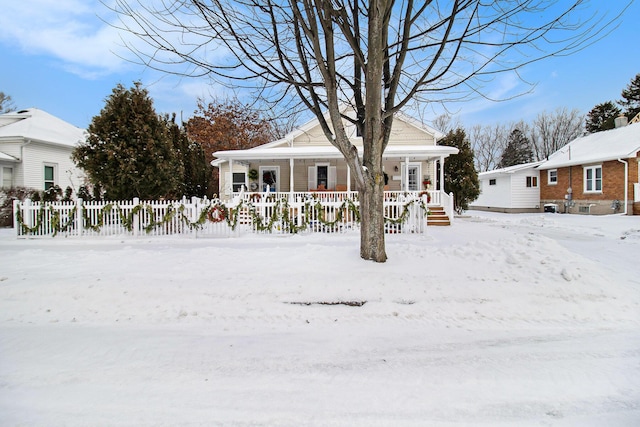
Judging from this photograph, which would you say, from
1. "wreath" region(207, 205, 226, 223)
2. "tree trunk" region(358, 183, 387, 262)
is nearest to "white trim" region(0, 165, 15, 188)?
"wreath" region(207, 205, 226, 223)

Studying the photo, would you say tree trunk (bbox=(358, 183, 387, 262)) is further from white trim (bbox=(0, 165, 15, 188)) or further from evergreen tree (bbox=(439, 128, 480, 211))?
white trim (bbox=(0, 165, 15, 188))

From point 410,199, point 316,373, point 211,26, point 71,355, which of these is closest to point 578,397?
point 316,373

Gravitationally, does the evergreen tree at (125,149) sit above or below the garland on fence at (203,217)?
above

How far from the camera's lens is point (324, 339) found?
4043mm

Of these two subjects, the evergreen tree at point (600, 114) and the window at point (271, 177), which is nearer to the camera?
the window at point (271, 177)

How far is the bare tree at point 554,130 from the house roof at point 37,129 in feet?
181

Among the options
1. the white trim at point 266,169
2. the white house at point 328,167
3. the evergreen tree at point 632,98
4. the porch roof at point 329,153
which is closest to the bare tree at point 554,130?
the evergreen tree at point 632,98

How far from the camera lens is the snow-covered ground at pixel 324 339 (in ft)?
8.92

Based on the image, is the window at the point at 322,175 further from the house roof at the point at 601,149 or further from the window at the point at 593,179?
the window at the point at 593,179

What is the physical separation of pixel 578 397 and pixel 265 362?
2.78 metres

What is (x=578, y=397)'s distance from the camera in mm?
2863

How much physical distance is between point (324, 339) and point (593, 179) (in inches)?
1025

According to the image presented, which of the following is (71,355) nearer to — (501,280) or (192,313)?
(192,313)

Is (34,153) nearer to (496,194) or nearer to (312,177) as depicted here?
(312,177)
